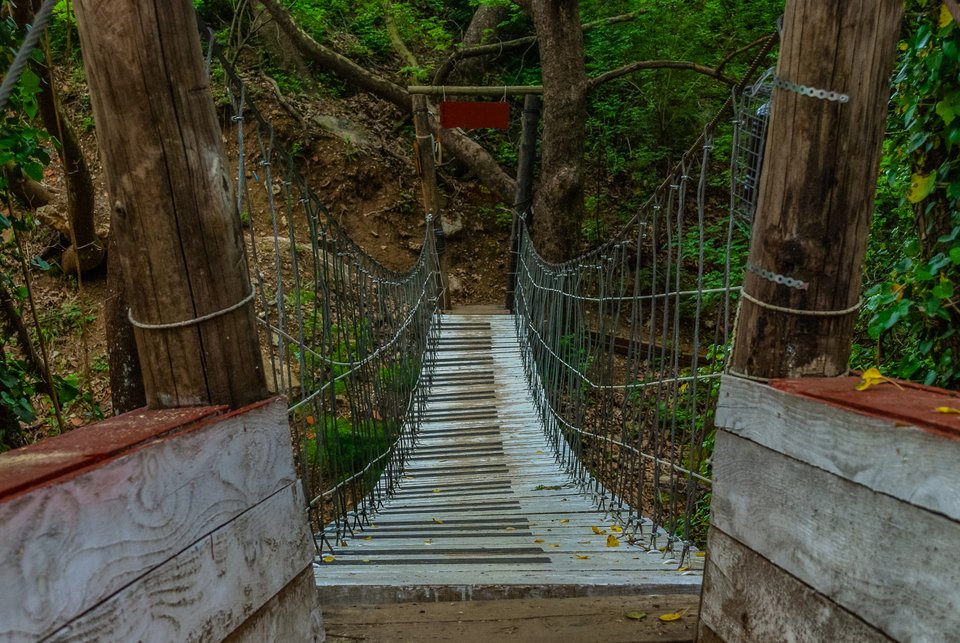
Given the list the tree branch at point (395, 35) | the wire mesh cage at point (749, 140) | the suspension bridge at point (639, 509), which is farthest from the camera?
the tree branch at point (395, 35)

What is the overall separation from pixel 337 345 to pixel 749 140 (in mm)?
2466

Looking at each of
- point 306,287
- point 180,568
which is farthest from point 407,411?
point 180,568

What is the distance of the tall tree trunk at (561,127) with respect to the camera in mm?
Result: 6215

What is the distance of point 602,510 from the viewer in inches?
109

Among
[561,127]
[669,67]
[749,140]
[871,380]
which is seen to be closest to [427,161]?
[561,127]

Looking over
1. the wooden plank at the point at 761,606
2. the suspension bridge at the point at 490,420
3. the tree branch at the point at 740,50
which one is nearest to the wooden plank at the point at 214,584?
the suspension bridge at the point at 490,420

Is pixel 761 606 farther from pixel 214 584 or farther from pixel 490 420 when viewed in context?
pixel 490 420

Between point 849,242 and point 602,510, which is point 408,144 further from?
point 849,242

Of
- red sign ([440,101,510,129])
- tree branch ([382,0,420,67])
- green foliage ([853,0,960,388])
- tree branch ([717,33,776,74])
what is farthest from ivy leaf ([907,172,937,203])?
tree branch ([382,0,420,67])

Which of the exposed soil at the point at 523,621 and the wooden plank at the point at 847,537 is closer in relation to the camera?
the wooden plank at the point at 847,537

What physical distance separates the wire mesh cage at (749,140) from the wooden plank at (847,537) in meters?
0.54

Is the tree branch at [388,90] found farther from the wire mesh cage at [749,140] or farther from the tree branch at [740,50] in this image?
the wire mesh cage at [749,140]

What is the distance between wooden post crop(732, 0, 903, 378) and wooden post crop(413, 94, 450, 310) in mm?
5845

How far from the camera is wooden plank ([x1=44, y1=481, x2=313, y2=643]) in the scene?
83 centimetres
